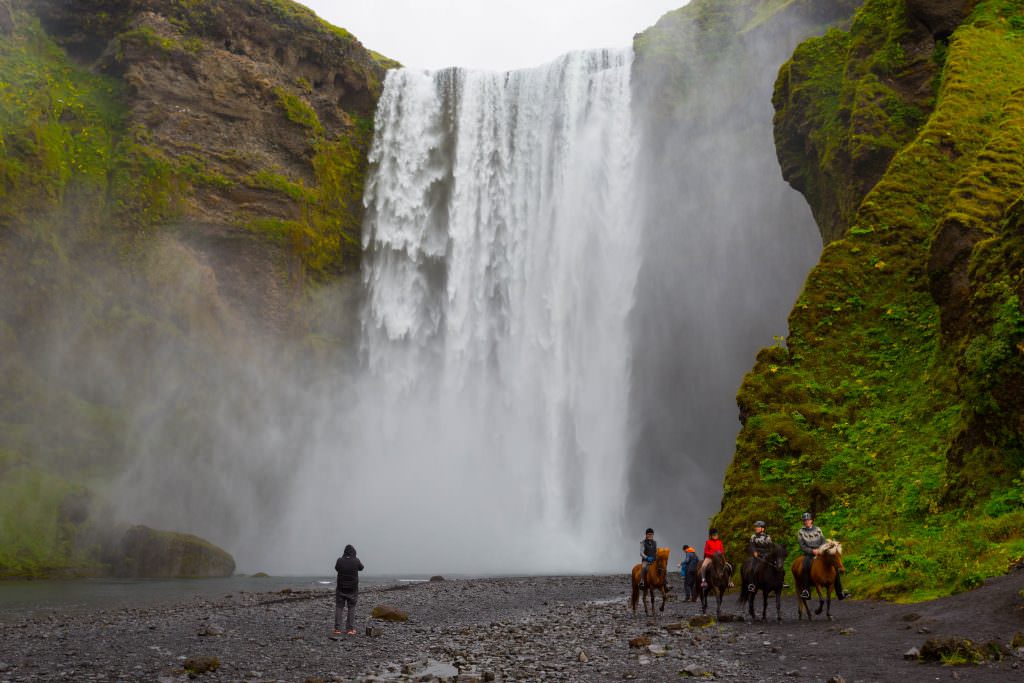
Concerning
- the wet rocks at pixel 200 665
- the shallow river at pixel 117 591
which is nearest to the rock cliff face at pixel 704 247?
the shallow river at pixel 117 591

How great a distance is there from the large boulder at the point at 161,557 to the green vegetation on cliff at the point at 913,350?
26916 millimetres

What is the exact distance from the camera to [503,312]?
54375mm

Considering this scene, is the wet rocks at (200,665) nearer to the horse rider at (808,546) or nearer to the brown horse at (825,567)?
the brown horse at (825,567)

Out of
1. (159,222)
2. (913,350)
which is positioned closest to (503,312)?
(159,222)

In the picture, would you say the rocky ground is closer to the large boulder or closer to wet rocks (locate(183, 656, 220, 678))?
wet rocks (locate(183, 656, 220, 678))

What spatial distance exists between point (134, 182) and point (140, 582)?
26.7 meters

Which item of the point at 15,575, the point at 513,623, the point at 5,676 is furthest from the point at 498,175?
the point at 5,676

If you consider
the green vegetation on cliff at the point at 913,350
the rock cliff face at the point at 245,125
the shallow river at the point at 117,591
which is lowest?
the shallow river at the point at 117,591

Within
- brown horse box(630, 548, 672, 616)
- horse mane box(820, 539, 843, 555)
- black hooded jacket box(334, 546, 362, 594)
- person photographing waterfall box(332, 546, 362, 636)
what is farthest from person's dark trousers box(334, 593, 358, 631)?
horse mane box(820, 539, 843, 555)

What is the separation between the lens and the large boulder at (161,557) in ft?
126

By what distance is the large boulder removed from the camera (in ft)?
126

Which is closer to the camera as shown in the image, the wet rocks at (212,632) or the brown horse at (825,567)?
the brown horse at (825,567)

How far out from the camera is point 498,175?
5712cm

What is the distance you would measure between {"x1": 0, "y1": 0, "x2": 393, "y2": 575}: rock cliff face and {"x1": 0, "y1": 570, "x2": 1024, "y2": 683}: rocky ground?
83.1 ft
